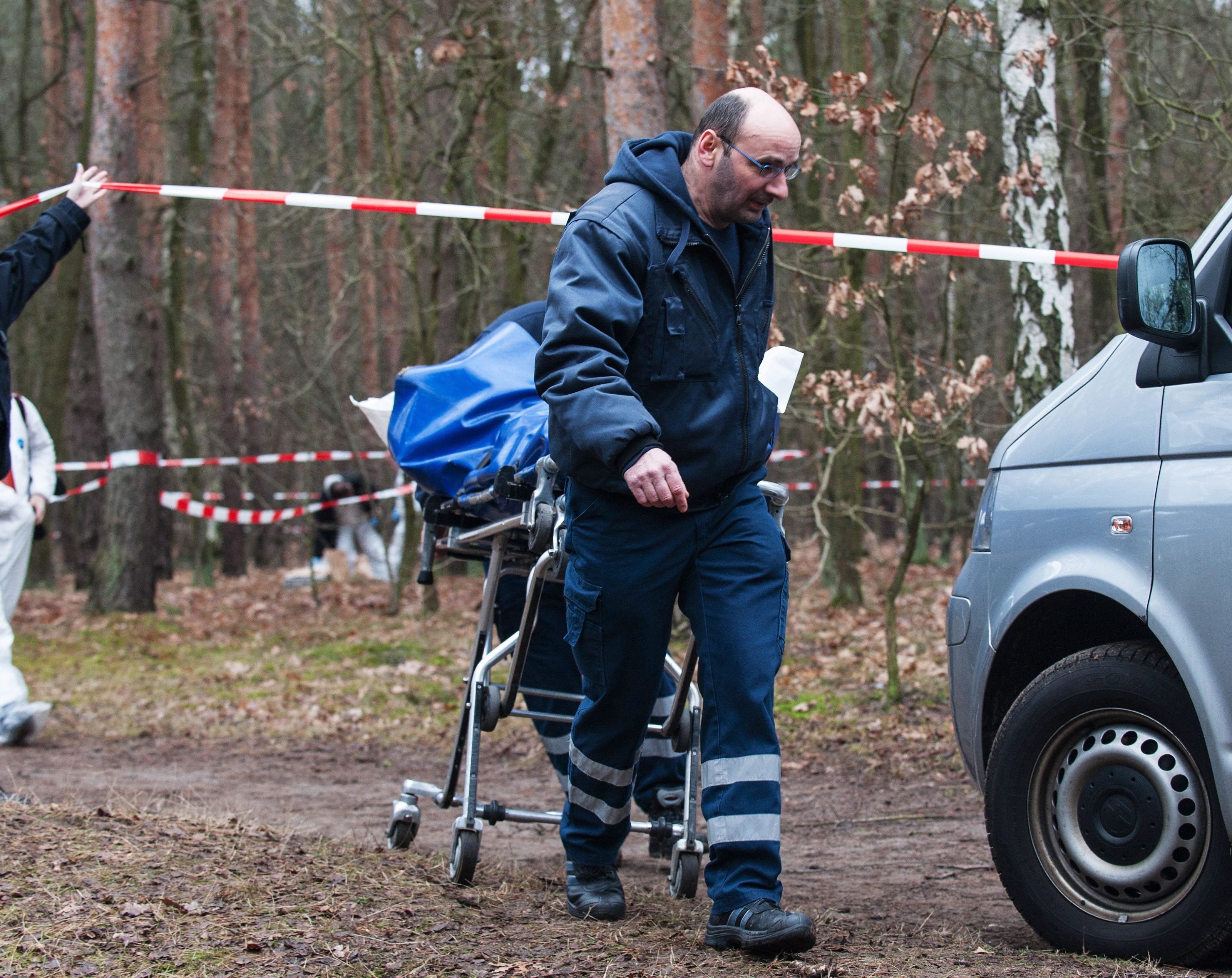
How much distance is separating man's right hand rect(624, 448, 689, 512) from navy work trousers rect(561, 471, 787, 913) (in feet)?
0.96

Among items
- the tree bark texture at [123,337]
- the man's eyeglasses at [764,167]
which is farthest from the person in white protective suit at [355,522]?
the man's eyeglasses at [764,167]

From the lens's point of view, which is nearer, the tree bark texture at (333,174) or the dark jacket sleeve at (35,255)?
the dark jacket sleeve at (35,255)

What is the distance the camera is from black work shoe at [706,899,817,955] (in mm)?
3295

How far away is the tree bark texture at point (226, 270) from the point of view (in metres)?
19.4

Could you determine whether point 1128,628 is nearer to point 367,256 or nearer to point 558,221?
point 558,221

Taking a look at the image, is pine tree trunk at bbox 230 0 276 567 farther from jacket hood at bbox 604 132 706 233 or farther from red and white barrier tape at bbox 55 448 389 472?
jacket hood at bbox 604 132 706 233

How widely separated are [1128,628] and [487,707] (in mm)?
1959

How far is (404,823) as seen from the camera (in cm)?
492

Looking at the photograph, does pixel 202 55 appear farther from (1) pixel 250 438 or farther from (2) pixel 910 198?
(2) pixel 910 198

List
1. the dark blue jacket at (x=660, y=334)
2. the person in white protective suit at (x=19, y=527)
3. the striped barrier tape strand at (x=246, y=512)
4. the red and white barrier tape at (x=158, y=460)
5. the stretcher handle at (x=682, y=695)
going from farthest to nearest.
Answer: the striped barrier tape strand at (x=246, y=512) < the red and white barrier tape at (x=158, y=460) < the person in white protective suit at (x=19, y=527) < the stretcher handle at (x=682, y=695) < the dark blue jacket at (x=660, y=334)

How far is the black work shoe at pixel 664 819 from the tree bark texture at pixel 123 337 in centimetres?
1007

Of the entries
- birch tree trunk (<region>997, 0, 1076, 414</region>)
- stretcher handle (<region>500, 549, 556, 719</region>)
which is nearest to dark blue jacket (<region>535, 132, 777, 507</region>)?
stretcher handle (<region>500, 549, 556, 719</region>)

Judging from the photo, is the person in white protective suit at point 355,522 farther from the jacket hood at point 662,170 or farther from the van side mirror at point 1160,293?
the van side mirror at point 1160,293

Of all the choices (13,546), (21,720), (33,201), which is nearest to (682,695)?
(21,720)
